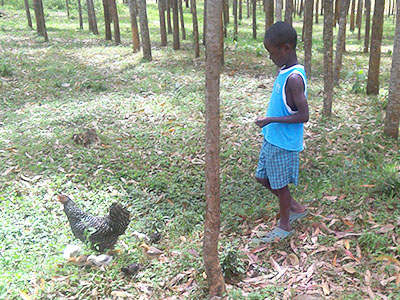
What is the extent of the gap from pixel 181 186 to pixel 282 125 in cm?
190

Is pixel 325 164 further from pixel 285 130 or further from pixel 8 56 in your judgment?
pixel 8 56

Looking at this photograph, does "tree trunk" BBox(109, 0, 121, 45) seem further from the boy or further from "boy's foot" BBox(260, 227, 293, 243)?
"boy's foot" BBox(260, 227, 293, 243)

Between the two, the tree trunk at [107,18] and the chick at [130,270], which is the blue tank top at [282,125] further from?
the tree trunk at [107,18]

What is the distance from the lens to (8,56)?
33.7 feet

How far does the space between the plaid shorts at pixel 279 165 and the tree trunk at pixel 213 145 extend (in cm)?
77

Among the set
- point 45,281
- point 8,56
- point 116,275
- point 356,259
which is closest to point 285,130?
point 356,259

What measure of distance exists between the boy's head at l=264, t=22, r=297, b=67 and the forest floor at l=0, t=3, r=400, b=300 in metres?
1.54

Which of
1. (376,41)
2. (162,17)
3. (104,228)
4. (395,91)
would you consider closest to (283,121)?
(104,228)

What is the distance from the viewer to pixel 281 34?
2801 millimetres

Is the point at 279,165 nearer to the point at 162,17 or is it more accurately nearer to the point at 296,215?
the point at 296,215

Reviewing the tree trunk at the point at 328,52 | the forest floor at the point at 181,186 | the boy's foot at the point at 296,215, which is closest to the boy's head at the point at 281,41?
the boy's foot at the point at 296,215

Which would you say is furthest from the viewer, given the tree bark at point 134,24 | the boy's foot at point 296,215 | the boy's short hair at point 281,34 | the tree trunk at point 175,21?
the tree bark at point 134,24

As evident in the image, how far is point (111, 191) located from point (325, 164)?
255 cm

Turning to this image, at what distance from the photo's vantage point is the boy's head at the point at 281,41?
280cm
